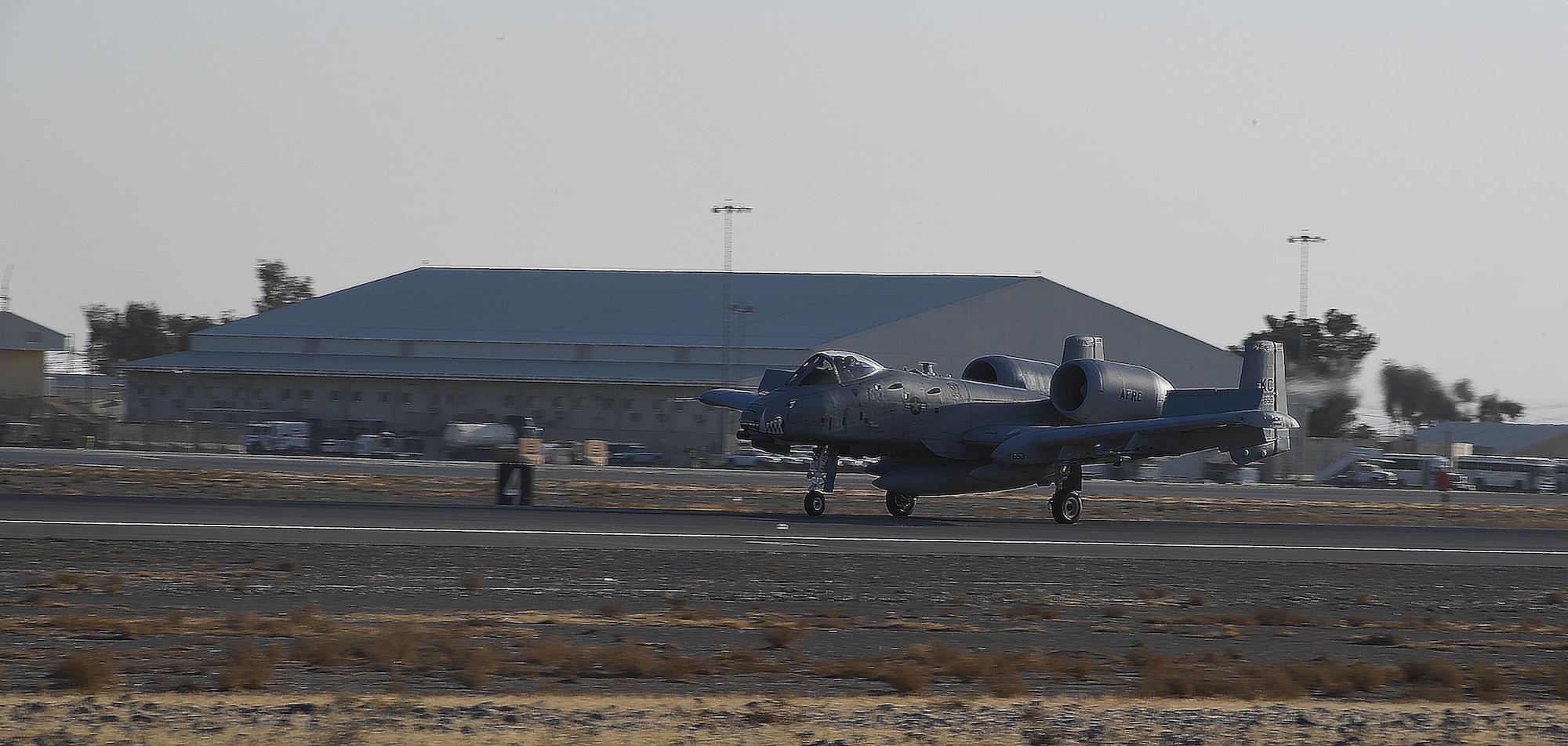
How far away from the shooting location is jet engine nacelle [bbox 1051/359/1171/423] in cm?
2948

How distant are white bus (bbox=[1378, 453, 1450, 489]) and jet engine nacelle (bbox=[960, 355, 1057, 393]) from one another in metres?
42.0

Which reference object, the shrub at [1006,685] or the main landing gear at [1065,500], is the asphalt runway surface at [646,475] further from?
the shrub at [1006,685]

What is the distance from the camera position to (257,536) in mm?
20891

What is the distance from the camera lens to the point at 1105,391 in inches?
1160

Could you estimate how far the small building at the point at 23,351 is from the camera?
7750 centimetres

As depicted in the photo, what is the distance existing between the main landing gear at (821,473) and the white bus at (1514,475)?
51932 millimetres

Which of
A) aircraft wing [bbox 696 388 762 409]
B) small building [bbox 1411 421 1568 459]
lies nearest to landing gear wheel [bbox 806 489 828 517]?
aircraft wing [bbox 696 388 762 409]

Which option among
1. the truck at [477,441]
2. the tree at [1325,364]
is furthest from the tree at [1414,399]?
the truck at [477,441]

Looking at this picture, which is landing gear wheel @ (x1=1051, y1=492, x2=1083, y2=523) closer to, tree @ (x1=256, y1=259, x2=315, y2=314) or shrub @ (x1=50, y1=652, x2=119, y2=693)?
shrub @ (x1=50, y1=652, x2=119, y2=693)

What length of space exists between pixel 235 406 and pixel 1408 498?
58.8 metres

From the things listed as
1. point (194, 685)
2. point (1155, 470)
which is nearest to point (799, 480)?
point (1155, 470)

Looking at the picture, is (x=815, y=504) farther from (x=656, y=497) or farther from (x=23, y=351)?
(x=23, y=351)

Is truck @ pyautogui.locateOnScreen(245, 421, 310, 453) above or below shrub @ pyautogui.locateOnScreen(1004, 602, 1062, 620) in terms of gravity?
above

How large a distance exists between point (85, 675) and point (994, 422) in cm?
2244
